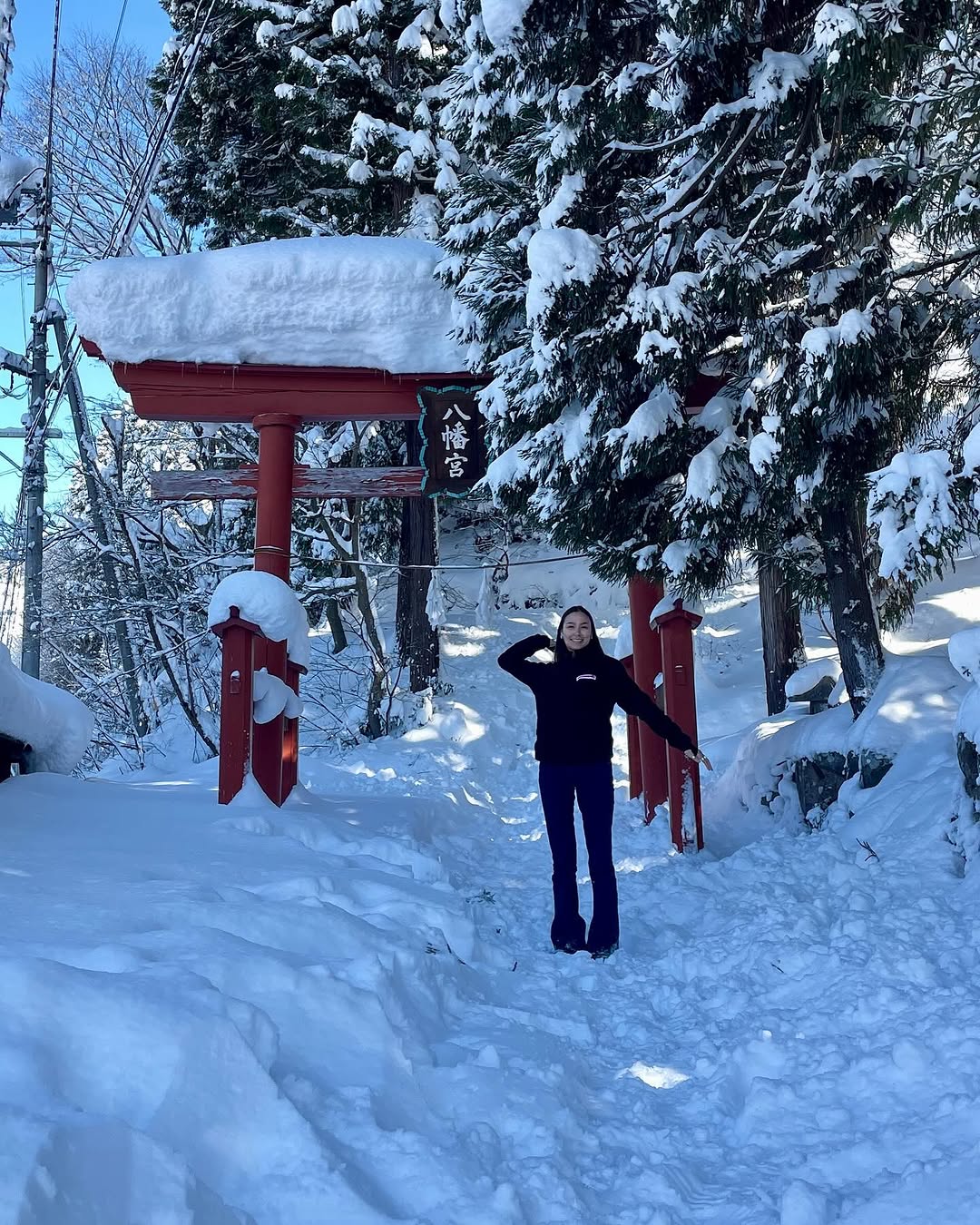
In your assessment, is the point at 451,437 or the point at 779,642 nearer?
the point at 451,437

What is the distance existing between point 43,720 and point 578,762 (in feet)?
12.3

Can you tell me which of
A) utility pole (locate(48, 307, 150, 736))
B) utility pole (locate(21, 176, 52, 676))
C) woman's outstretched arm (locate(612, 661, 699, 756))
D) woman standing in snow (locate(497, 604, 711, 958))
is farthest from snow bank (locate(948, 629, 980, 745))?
utility pole (locate(21, 176, 52, 676))

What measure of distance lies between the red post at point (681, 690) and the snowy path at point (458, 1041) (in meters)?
1.47

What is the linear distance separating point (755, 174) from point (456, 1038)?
5602 millimetres

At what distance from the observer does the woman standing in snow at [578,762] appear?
13.8ft

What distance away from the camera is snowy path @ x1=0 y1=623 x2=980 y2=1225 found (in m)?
1.97

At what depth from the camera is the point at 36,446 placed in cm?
1077

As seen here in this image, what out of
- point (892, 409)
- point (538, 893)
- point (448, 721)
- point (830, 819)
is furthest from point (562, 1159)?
point (448, 721)

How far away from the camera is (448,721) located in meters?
12.6

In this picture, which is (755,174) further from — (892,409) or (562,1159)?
(562,1159)

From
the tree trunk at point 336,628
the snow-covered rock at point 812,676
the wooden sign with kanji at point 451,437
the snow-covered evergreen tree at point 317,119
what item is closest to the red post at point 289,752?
the wooden sign with kanji at point 451,437

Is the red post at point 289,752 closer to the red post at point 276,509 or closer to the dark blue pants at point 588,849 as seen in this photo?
the red post at point 276,509

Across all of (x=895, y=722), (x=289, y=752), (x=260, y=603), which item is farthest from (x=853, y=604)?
(x=289, y=752)

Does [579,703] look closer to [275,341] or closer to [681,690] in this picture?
[681,690]
